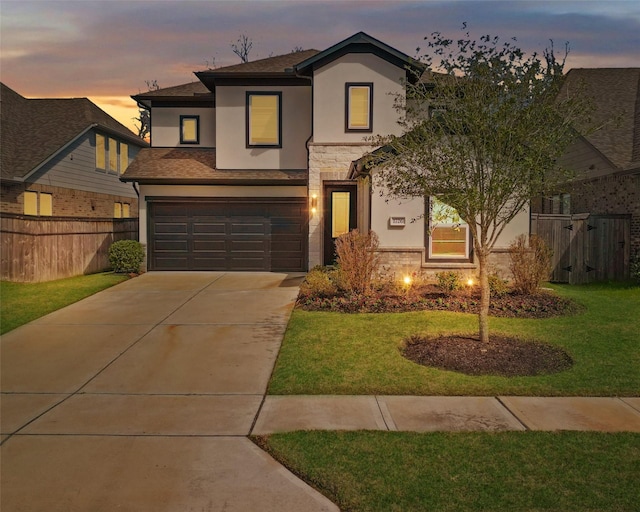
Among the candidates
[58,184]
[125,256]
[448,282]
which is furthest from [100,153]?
[448,282]

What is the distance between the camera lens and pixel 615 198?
57.7 ft

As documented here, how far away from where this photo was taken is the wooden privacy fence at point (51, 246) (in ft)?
52.9

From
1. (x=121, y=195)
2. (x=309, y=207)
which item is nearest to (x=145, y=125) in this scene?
(x=121, y=195)

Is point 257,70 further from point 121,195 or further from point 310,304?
point 121,195

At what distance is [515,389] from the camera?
22.6 feet

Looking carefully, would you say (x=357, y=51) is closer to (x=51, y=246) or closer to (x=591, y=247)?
(x=591, y=247)

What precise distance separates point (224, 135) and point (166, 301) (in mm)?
7621

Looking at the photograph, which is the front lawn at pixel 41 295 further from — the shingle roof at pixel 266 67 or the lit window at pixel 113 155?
the lit window at pixel 113 155

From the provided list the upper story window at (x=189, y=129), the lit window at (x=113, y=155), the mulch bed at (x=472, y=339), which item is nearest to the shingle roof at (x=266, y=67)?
the upper story window at (x=189, y=129)

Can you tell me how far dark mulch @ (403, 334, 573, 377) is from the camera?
7809 millimetres

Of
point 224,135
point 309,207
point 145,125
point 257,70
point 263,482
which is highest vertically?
point 145,125

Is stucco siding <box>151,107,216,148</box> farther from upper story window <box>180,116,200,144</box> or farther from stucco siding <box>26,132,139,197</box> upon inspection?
Answer: stucco siding <box>26,132,139,197</box>

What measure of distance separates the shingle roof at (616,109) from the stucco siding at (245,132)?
828cm

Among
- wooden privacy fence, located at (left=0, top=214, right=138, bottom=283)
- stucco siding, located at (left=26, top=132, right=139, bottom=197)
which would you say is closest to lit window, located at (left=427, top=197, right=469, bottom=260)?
wooden privacy fence, located at (left=0, top=214, right=138, bottom=283)
